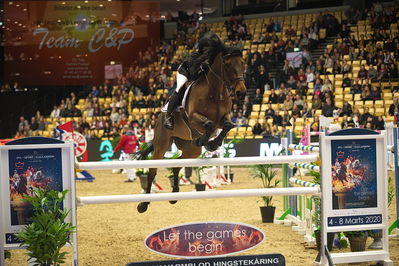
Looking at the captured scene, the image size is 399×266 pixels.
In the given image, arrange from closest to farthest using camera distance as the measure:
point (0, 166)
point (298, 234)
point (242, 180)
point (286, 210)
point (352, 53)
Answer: point (0, 166)
point (298, 234)
point (286, 210)
point (242, 180)
point (352, 53)

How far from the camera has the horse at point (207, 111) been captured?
22.2 feet

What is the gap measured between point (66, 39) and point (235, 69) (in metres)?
20.9

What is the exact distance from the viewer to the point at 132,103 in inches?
967

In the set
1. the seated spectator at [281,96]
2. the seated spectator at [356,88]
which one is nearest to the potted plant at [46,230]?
the seated spectator at [356,88]

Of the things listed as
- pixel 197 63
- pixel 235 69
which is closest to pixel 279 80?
pixel 197 63

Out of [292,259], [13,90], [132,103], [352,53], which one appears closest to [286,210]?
[292,259]

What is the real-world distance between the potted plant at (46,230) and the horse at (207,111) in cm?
224

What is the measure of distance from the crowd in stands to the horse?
9.30m

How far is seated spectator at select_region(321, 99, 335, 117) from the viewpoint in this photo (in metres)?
19.0

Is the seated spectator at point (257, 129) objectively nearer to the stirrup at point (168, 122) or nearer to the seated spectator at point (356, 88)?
the seated spectator at point (356, 88)

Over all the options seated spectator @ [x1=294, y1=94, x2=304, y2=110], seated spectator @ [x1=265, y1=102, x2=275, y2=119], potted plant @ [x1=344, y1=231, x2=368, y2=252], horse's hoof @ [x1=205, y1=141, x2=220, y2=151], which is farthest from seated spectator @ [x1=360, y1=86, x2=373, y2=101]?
potted plant @ [x1=344, y1=231, x2=368, y2=252]

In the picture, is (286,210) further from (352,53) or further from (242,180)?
(352,53)

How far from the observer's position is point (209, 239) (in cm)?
514

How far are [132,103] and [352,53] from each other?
868 cm
